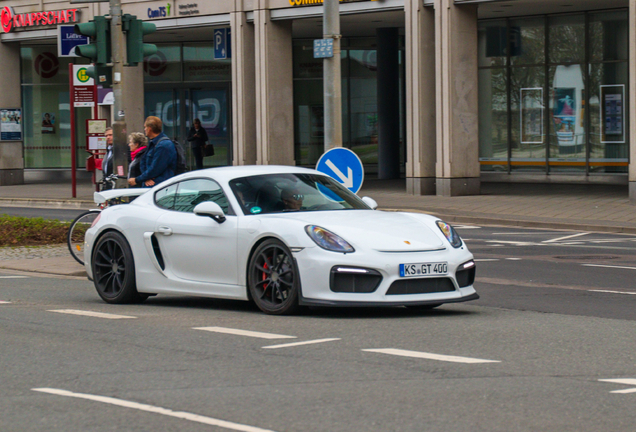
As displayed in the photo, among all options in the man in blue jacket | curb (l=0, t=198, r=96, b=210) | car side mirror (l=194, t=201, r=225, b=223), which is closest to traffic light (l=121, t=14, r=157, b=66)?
the man in blue jacket

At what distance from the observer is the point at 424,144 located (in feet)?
86.6

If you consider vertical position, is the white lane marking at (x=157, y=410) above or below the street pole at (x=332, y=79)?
below

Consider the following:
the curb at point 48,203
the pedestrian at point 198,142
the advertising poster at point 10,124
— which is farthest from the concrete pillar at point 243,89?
the advertising poster at point 10,124

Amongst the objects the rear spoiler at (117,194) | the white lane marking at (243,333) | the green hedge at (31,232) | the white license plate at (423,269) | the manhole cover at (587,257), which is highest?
the rear spoiler at (117,194)

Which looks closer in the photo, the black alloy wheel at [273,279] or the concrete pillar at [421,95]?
the black alloy wheel at [273,279]

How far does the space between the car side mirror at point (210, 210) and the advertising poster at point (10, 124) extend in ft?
89.8

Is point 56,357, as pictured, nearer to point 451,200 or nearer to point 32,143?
point 451,200

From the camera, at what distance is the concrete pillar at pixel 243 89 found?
30234 mm

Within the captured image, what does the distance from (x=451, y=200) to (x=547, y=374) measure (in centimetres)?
1819

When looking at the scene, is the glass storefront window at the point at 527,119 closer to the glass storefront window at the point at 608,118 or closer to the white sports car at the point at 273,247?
the glass storefront window at the point at 608,118

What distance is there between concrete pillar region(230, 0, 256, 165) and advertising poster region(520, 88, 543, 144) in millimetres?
7454

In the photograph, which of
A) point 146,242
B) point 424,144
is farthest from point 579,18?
point 146,242

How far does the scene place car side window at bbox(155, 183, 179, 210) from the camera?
1000cm

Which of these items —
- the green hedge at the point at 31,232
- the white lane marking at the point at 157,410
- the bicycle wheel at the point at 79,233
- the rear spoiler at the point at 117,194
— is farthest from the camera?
the green hedge at the point at 31,232
